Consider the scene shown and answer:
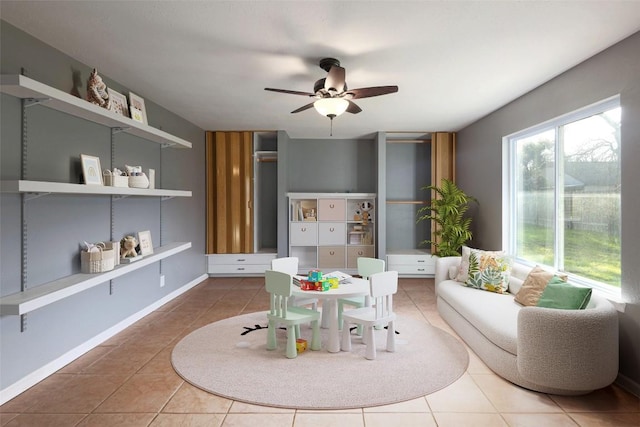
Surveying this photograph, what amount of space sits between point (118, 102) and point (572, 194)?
14.3 feet

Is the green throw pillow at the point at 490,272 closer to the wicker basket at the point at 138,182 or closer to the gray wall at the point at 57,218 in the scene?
the wicker basket at the point at 138,182

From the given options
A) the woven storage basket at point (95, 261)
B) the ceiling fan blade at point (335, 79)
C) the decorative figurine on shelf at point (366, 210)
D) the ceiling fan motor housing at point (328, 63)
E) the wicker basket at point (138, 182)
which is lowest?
the woven storage basket at point (95, 261)

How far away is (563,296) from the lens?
2627mm

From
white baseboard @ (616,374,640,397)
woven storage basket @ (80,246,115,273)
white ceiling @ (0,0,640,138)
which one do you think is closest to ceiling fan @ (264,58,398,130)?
white ceiling @ (0,0,640,138)

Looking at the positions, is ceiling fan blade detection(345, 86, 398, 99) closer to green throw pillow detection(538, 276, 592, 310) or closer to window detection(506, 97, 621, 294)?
window detection(506, 97, 621, 294)

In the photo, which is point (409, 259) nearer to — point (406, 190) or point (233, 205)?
point (406, 190)

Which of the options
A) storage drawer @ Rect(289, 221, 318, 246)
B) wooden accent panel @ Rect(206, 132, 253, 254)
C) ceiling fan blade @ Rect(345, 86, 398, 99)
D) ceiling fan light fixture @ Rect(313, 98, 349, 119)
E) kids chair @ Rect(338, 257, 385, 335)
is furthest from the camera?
storage drawer @ Rect(289, 221, 318, 246)

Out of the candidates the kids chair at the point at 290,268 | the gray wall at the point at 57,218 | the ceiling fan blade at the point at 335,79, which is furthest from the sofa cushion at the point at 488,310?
the gray wall at the point at 57,218

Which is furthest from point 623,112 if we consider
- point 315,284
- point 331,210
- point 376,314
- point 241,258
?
point 241,258

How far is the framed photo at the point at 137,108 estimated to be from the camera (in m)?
3.53

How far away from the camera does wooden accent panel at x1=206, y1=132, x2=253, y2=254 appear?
591cm

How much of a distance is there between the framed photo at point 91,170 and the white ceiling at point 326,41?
0.84 meters

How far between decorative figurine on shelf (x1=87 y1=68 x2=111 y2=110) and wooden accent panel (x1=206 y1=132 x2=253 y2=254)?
2.96 metres

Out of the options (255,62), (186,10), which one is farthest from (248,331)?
(186,10)
